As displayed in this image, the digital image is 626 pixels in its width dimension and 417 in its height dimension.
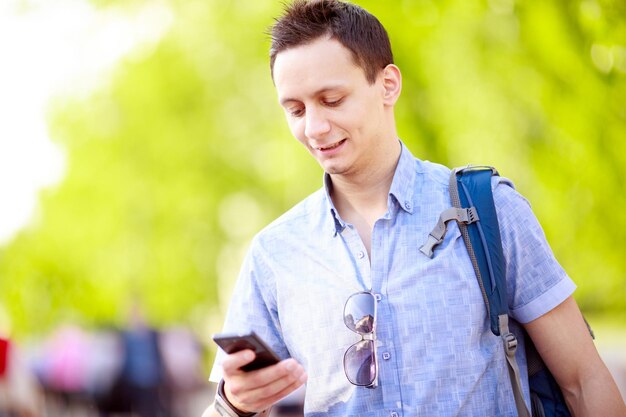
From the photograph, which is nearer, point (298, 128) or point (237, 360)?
point (237, 360)

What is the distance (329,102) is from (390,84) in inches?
12.2

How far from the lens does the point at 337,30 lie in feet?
10.0

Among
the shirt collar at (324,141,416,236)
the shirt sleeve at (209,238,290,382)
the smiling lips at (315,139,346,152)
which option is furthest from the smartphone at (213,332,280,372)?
the smiling lips at (315,139,346,152)

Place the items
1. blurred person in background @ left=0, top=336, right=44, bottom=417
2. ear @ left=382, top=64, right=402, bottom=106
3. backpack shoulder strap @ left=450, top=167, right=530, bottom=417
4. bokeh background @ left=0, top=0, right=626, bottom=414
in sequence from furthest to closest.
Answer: bokeh background @ left=0, top=0, right=626, bottom=414, blurred person in background @ left=0, top=336, right=44, bottom=417, ear @ left=382, top=64, right=402, bottom=106, backpack shoulder strap @ left=450, top=167, right=530, bottom=417

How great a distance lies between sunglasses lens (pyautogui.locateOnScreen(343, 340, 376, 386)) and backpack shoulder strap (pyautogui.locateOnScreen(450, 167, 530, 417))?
362mm

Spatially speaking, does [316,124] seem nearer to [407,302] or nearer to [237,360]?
[407,302]

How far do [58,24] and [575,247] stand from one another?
11595mm

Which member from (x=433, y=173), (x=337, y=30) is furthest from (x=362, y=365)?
(x=337, y=30)

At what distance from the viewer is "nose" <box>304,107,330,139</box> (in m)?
2.97

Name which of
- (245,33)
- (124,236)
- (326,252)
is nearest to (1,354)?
(326,252)

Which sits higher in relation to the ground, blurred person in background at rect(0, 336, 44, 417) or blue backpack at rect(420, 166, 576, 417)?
blurred person in background at rect(0, 336, 44, 417)

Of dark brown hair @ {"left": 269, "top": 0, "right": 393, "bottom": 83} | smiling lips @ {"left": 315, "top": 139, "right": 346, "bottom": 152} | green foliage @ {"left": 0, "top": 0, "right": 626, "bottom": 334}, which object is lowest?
smiling lips @ {"left": 315, "top": 139, "right": 346, "bottom": 152}

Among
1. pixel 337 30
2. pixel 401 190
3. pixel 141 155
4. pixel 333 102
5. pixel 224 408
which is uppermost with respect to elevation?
pixel 141 155

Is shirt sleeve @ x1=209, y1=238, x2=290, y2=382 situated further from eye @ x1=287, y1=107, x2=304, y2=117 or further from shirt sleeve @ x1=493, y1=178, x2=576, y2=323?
shirt sleeve @ x1=493, y1=178, x2=576, y2=323
